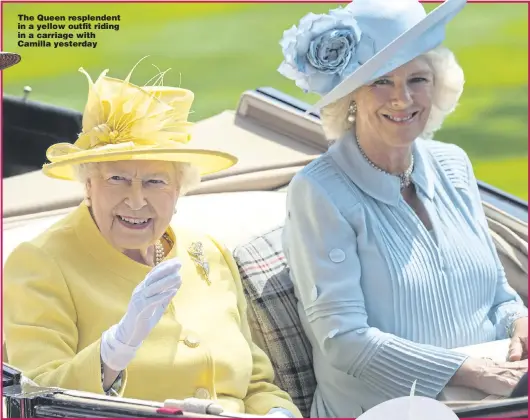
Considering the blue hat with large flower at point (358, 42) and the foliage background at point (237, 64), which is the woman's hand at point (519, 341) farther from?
the foliage background at point (237, 64)

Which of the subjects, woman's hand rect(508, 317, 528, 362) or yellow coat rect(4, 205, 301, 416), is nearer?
yellow coat rect(4, 205, 301, 416)

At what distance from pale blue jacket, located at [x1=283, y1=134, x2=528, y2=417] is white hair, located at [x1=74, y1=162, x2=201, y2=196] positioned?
25 cm

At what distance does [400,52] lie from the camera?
3246 mm

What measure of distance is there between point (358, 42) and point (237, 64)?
365 cm

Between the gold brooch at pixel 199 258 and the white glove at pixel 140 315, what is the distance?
41 cm

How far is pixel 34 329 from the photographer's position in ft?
9.88

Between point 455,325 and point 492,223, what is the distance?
0.75m

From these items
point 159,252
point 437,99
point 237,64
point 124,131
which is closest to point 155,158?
point 124,131

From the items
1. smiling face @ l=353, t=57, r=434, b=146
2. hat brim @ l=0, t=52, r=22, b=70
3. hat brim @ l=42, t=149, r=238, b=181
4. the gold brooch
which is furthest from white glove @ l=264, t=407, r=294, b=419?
hat brim @ l=0, t=52, r=22, b=70

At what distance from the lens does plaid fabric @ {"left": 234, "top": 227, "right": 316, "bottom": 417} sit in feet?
11.2

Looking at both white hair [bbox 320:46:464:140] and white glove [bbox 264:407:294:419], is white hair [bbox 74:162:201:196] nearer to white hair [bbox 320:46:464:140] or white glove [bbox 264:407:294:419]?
white hair [bbox 320:46:464:140]

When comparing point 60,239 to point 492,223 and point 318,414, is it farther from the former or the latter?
point 492,223

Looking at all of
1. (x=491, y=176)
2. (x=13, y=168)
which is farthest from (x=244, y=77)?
(x=13, y=168)

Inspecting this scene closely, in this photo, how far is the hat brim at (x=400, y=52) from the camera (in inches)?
127
